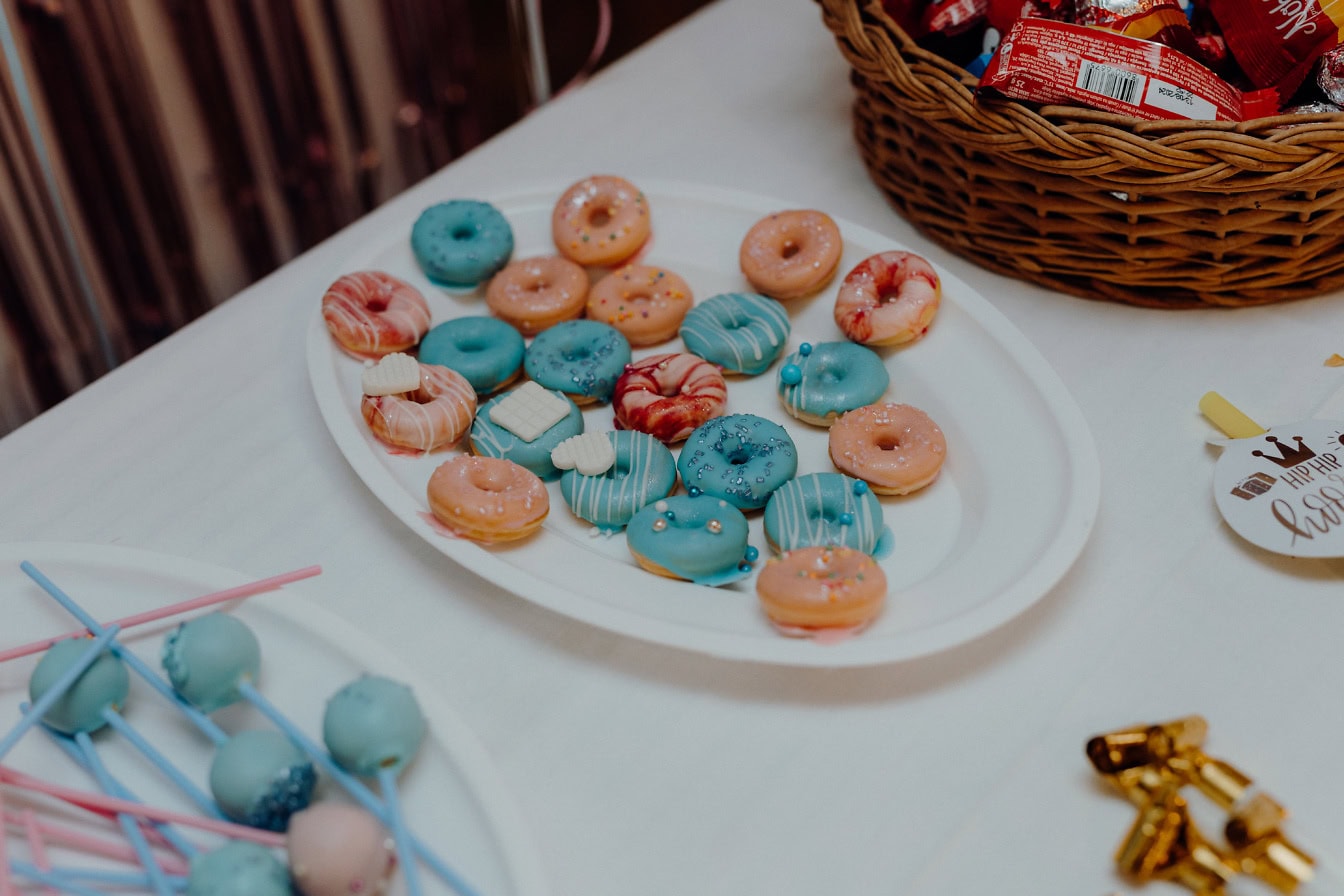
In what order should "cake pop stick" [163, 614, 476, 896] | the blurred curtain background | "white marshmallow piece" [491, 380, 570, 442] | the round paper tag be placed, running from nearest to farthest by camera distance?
"cake pop stick" [163, 614, 476, 896] < the round paper tag < "white marshmallow piece" [491, 380, 570, 442] < the blurred curtain background

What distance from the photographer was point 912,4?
1.11 m

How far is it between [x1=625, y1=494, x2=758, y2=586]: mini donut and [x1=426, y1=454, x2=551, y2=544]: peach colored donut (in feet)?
0.25

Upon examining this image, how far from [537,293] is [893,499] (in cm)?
39

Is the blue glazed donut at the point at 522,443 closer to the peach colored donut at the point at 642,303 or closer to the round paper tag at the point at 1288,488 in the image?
the peach colored donut at the point at 642,303

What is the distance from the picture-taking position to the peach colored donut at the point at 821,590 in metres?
0.77

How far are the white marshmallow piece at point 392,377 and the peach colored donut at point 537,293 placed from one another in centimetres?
14

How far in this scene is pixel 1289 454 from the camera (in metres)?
0.90

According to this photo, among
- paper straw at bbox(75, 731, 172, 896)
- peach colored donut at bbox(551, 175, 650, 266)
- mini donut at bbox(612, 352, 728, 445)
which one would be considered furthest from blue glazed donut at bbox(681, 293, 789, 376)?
paper straw at bbox(75, 731, 172, 896)

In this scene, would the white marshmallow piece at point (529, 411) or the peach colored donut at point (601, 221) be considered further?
the peach colored donut at point (601, 221)

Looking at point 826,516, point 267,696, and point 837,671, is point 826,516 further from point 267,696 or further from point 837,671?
point 267,696

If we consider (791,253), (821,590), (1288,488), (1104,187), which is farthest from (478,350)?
(1288,488)

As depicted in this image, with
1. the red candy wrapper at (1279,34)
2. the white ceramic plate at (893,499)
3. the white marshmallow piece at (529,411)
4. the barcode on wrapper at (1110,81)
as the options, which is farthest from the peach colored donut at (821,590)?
the red candy wrapper at (1279,34)

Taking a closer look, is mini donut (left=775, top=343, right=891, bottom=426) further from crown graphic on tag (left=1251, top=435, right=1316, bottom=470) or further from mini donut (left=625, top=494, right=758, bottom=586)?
crown graphic on tag (left=1251, top=435, right=1316, bottom=470)

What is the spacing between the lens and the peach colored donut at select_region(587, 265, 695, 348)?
3.50 feet
